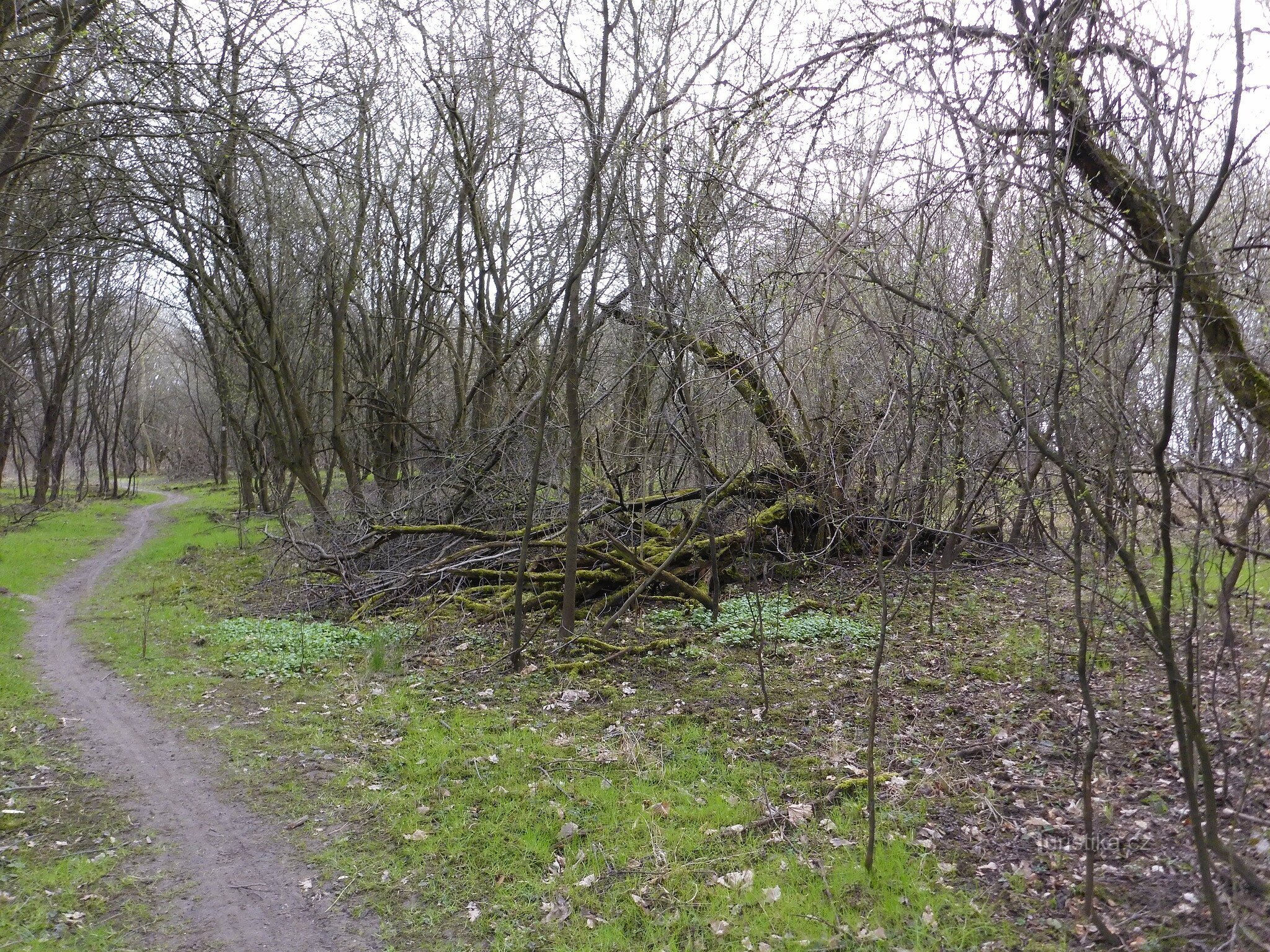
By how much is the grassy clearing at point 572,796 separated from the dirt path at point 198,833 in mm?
191

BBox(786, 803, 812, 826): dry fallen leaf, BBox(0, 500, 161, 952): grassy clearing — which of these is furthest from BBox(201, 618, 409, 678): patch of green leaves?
BBox(786, 803, 812, 826): dry fallen leaf

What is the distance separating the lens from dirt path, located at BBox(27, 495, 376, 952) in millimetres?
3881

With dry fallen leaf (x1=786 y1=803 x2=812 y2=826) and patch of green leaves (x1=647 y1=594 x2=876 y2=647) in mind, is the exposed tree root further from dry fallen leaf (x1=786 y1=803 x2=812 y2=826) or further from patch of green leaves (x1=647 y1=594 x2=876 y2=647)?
dry fallen leaf (x1=786 y1=803 x2=812 y2=826)

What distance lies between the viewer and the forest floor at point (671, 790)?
12.6ft

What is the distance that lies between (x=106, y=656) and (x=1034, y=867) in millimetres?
8402

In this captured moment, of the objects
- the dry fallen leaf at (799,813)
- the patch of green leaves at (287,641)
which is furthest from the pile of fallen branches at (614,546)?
the dry fallen leaf at (799,813)

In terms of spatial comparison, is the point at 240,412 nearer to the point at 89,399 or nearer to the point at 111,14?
the point at 89,399

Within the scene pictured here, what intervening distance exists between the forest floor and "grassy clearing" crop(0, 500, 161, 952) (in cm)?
2

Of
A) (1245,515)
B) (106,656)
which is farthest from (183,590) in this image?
(1245,515)

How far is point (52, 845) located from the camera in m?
4.57

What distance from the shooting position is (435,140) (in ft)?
50.7

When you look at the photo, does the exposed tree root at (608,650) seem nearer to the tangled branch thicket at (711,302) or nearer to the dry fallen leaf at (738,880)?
the tangled branch thicket at (711,302)

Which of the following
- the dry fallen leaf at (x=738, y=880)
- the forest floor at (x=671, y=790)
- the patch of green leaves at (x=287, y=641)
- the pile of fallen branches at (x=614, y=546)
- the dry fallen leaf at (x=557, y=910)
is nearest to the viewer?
the forest floor at (x=671, y=790)

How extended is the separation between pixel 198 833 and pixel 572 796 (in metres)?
2.13
